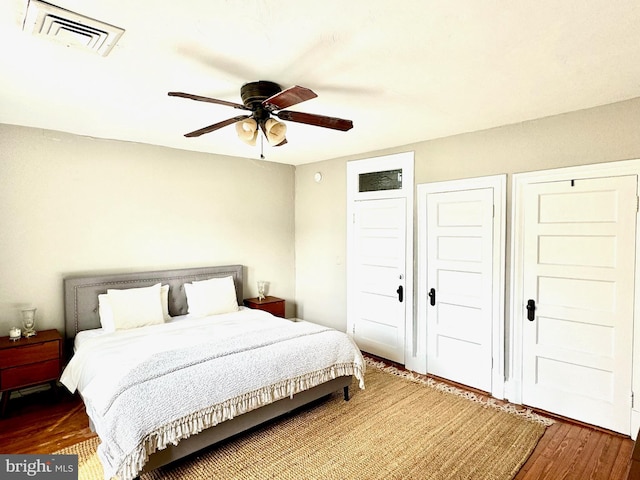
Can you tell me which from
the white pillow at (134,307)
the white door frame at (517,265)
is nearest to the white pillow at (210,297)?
the white pillow at (134,307)

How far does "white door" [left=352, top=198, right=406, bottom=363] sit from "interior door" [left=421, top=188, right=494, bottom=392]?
0.37m

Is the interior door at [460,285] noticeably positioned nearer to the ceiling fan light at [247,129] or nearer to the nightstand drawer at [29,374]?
the ceiling fan light at [247,129]

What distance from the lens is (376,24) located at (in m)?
1.71

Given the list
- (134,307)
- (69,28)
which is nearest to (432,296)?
(134,307)

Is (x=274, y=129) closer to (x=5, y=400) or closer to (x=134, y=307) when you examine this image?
(x=134, y=307)

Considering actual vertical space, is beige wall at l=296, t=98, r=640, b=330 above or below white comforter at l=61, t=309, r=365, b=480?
above

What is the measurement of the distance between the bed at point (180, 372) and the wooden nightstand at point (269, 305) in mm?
673

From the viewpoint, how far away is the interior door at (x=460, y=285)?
345 centimetres

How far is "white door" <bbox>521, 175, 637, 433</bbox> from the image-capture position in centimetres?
272

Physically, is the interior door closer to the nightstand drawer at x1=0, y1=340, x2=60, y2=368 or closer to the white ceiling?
the white ceiling

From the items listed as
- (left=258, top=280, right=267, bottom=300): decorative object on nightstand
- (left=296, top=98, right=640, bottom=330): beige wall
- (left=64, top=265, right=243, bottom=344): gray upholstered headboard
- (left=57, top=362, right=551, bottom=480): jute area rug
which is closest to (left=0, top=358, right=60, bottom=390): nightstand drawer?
(left=64, top=265, right=243, bottom=344): gray upholstered headboard

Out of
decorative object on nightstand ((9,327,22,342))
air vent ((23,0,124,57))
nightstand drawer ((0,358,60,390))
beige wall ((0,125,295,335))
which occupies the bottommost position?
nightstand drawer ((0,358,60,390))

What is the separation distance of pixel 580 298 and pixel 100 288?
4.39 m

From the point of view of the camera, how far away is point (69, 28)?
5.65 feet
